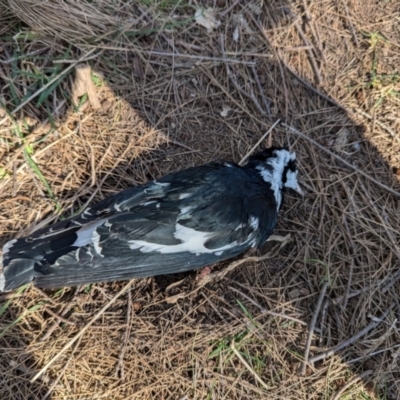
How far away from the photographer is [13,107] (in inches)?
124

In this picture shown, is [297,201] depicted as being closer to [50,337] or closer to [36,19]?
[50,337]

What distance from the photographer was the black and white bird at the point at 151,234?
2623mm

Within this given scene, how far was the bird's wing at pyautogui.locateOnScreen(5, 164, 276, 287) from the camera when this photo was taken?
2.62m

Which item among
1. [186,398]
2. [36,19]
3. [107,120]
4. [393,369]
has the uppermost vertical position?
[36,19]

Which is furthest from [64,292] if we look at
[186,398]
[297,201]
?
[297,201]

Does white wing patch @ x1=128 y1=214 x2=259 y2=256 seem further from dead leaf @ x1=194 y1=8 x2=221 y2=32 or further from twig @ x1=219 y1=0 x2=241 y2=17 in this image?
twig @ x1=219 y1=0 x2=241 y2=17

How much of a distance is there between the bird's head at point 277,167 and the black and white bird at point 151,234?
0.17 metres

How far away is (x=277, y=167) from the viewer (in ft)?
10.2

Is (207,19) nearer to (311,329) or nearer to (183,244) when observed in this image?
(183,244)

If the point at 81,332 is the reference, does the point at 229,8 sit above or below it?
above

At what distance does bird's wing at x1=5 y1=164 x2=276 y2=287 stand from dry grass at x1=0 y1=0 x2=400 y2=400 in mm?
384

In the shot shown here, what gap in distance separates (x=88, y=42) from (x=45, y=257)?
159cm

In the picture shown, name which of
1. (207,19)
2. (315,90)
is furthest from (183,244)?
(207,19)

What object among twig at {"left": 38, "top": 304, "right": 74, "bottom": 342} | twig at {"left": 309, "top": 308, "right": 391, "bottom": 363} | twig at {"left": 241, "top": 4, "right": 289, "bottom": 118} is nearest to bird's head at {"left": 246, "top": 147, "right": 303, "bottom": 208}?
twig at {"left": 241, "top": 4, "right": 289, "bottom": 118}
